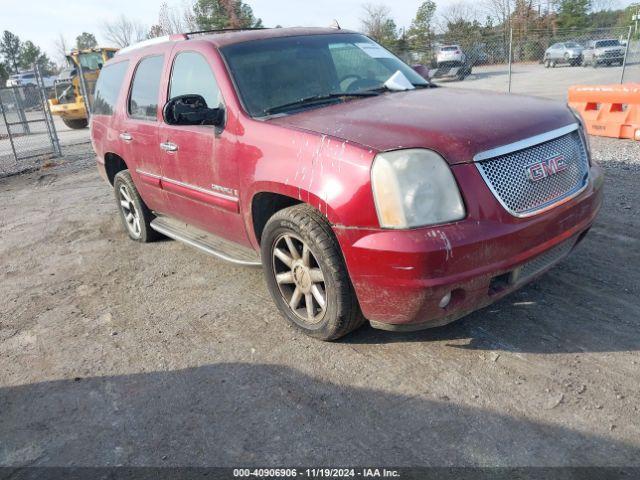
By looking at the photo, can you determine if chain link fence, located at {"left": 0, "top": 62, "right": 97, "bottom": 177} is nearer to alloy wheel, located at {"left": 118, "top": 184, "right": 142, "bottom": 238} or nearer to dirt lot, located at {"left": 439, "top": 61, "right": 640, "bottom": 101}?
alloy wheel, located at {"left": 118, "top": 184, "right": 142, "bottom": 238}

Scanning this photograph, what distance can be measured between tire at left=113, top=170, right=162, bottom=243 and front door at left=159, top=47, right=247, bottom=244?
909 mm

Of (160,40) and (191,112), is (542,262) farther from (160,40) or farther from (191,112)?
(160,40)

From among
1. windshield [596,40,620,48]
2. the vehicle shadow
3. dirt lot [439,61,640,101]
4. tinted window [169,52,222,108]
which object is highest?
tinted window [169,52,222,108]

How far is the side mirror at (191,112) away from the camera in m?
3.49

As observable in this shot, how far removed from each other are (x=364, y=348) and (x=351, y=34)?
2765mm

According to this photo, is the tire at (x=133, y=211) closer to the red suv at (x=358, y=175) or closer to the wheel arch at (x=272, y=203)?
the red suv at (x=358, y=175)

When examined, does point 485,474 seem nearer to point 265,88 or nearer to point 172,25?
point 265,88

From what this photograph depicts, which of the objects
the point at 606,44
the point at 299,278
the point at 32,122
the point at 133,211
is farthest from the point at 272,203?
the point at 606,44

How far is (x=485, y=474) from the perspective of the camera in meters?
2.17

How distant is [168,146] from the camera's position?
420 centimetres

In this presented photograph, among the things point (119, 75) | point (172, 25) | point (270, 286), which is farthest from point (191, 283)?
point (172, 25)

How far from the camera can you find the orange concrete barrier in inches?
307

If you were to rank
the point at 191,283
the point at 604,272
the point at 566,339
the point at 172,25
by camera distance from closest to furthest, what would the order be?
the point at 566,339 < the point at 604,272 < the point at 191,283 < the point at 172,25

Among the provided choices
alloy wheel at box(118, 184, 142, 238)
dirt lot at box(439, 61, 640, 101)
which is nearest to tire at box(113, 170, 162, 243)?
alloy wheel at box(118, 184, 142, 238)
